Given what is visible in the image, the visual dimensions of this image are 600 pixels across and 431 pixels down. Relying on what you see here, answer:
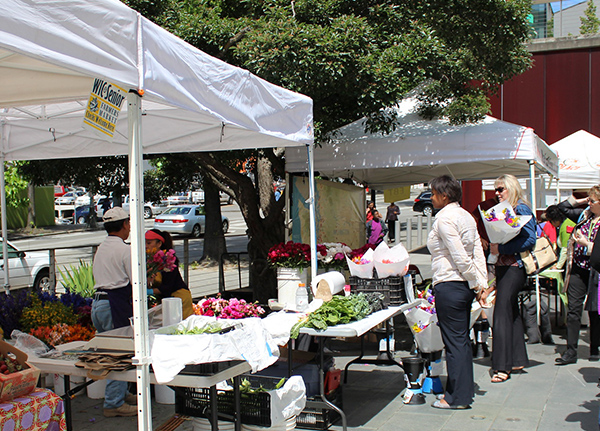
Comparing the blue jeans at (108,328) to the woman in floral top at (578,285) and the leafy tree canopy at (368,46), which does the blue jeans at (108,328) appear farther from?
the woman in floral top at (578,285)

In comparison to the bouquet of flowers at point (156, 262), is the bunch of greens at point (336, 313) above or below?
below

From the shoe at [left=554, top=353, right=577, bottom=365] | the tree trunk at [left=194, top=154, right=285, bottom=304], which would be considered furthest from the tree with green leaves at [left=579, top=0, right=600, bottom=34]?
the shoe at [left=554, top=353, right=577, bottom=365]

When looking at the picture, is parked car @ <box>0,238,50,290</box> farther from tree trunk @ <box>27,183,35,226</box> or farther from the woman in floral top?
tree trunk @ <box>27,183,35,226</box>

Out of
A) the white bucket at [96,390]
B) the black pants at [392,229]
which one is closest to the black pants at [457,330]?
the white bucket at [96,390]

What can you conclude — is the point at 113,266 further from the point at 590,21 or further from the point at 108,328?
the point at 590,21

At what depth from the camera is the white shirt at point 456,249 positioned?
4.78 metres

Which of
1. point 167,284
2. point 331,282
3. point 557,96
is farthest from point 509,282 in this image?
point 557,96

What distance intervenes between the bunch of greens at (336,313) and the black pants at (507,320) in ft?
4.95

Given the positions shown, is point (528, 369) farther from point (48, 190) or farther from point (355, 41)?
point (48, 190)

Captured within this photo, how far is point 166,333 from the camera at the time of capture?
3.72 m

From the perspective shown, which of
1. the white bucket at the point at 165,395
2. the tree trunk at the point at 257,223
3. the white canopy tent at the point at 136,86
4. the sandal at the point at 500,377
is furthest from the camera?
the tree trunk at the point at 257,223

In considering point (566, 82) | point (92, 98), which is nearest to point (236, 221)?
point (566, 82)

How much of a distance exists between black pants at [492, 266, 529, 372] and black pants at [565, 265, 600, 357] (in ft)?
2.68

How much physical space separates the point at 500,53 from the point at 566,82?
11191 mm
